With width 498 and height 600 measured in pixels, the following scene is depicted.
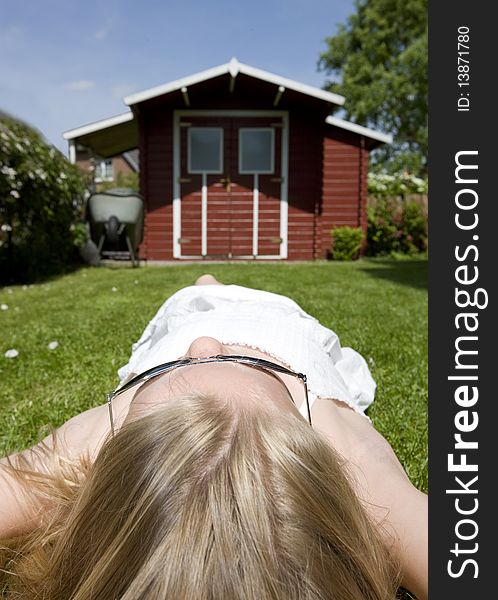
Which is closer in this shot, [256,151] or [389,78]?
[256,151]

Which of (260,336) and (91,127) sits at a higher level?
(91,127)

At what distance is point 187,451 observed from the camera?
964 mm

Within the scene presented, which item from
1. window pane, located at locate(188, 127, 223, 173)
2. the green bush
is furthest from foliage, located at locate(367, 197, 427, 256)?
window pane, located at locate(188, 127, 223, 173)

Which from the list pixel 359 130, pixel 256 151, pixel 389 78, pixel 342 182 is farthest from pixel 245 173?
pixel 389 78

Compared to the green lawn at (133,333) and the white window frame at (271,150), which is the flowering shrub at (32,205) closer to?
the green lawn at (133,333)

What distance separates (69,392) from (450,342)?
1.94 metres

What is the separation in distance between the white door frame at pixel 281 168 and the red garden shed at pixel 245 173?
0.8 inches

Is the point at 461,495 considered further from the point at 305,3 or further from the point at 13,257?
the point at 305,3

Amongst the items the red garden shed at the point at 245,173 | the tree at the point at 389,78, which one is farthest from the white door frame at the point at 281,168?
the tree at the point at 389,78

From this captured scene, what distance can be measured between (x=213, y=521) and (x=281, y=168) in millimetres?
10841

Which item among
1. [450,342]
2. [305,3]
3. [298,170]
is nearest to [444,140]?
[450,342]

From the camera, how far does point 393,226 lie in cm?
1298

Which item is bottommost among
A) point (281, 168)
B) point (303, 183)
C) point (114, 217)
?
point (114, 217)

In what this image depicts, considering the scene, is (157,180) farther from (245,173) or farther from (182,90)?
(182,90)
